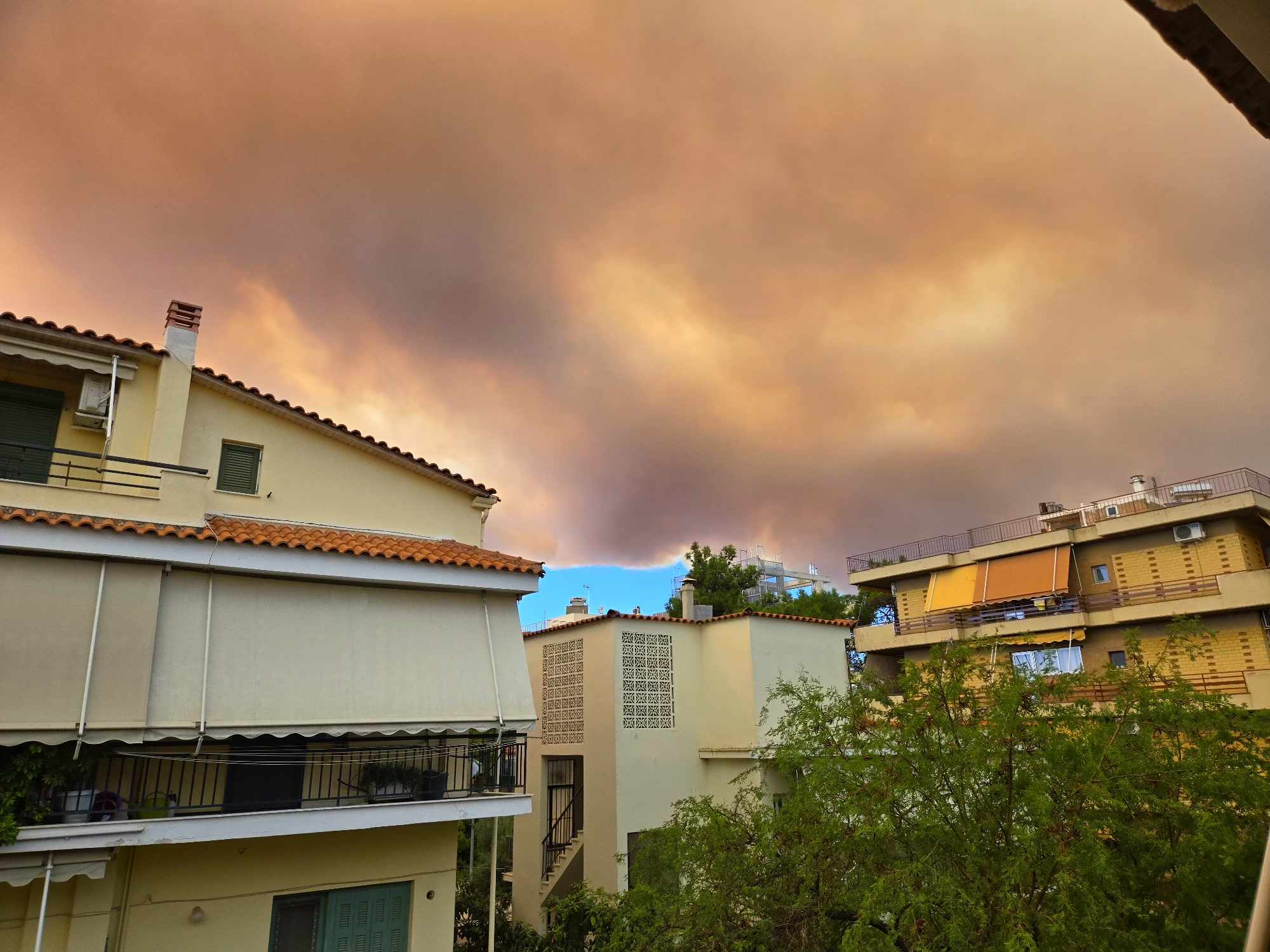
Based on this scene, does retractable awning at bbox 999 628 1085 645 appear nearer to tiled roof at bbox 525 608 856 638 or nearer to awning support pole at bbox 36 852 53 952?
tiled roof at bbox 525 608 856 638

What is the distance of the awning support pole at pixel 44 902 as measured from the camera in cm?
798

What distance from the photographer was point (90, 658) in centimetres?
Answer: 893

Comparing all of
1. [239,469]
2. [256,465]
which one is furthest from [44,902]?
[256,465]

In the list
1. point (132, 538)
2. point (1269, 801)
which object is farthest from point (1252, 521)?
point (132, 538)

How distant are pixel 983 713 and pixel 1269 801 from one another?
2504mm

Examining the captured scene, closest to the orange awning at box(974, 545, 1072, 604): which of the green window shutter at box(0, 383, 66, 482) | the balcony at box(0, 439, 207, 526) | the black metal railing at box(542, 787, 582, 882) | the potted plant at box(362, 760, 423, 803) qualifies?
the black metal railing at box(542, 787, 582, 882)

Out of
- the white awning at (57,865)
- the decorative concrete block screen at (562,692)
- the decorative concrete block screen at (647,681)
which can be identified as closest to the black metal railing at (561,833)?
the decorative concrete block screen at (562,692)

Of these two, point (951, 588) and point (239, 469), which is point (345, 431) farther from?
point (951, 588)

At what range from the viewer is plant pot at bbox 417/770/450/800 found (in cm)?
1117

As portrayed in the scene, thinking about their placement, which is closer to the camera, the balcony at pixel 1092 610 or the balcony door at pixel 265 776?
the balcony door at pixel 265 776

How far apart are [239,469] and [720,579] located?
29.6 meters

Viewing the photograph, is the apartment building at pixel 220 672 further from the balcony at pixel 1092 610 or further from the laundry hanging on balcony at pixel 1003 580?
the laundry hanging on balcony at pixel 1003 580

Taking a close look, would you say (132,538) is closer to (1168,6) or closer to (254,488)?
(254,488)

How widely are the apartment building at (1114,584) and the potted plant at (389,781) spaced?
1645cm
